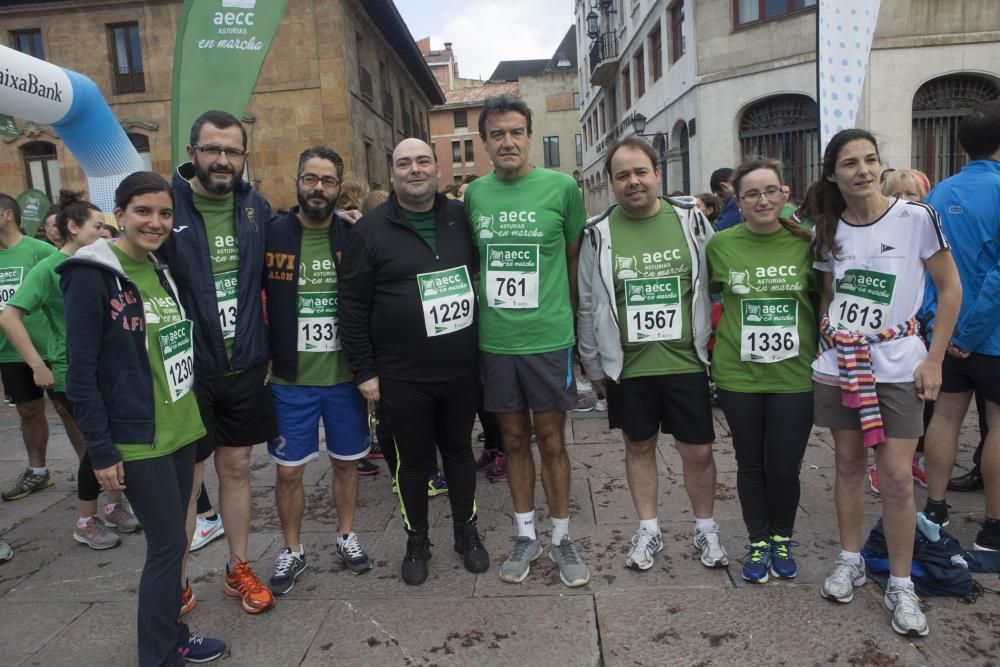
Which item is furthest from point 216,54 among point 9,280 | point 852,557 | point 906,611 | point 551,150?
point 551,150

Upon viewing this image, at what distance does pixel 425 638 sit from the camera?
268 centimetres

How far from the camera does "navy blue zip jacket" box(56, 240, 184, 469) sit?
2178mm

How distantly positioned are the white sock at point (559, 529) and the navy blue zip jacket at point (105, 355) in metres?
1.90

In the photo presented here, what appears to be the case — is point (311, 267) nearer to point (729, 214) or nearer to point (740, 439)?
point (740, 439)

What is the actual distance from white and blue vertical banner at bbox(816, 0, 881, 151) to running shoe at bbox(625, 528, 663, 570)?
14.8 ft

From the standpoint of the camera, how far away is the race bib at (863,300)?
2574mm

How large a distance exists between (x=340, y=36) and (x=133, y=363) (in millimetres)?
15926

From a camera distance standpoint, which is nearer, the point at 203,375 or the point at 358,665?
the point at 358,665

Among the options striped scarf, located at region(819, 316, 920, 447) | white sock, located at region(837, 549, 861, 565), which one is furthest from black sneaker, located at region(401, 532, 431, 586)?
striped scarf, located at region(819, 316, 920, 447)

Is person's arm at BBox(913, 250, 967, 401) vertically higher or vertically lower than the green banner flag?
lower

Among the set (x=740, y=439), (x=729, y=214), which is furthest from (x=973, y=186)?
(x=729, y=214)

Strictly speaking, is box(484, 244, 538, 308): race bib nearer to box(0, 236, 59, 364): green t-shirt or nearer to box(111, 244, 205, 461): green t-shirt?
box(111, 244, 205, 461): green t-shirt

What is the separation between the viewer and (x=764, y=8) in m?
14.8

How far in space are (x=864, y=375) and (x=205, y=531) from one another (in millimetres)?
3522
